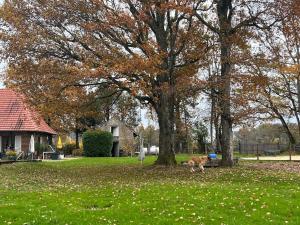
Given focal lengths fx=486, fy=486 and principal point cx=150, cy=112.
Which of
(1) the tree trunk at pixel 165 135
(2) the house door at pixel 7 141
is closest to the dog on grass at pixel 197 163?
(1) the tree trunk at pixel 165 135

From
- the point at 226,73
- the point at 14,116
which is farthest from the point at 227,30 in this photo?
the point at 14,116

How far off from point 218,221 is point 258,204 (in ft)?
7.55

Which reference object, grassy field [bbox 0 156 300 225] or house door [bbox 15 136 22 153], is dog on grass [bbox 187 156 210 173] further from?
house door [bbox 15 136 22 153]

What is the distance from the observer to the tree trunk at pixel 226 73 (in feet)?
83.1

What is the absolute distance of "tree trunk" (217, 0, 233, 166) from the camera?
→ 25.3 metres

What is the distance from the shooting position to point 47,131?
52.4 metres

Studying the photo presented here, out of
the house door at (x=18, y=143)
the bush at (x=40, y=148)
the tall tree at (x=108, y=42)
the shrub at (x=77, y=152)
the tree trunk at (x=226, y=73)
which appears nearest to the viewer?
the tall tree at (x=108, y=42)

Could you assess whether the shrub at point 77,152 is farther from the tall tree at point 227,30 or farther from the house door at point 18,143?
the tall tree at point 227,30

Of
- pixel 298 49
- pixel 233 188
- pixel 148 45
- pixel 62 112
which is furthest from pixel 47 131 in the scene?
pixel 233 188

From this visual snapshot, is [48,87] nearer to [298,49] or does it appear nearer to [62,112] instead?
[62,112]

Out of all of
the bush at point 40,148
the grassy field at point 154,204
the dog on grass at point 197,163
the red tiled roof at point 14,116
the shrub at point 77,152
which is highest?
the red tiled roof at point 14,116

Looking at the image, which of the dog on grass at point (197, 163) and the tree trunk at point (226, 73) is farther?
the tree trunk at point (226, 73)

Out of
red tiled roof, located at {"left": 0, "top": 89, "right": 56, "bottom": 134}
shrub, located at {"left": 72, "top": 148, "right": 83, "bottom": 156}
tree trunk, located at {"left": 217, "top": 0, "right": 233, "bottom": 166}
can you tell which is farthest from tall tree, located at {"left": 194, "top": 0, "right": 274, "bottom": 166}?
shrub, located at {"left": 72, "top": 148, "right": 83, "bottom": 156}

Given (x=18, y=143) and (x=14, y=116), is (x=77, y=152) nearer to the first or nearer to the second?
(x=18, y=143)
